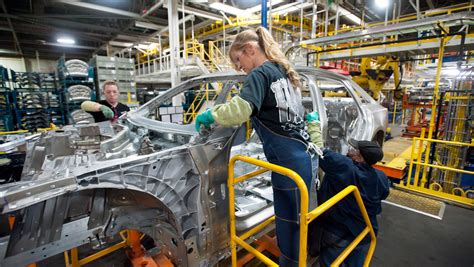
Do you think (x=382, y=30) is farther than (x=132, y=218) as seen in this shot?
Yes

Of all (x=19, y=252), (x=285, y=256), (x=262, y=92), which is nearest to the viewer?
(x=19, y=252)

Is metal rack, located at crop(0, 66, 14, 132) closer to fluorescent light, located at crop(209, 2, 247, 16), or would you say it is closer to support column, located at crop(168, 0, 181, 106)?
support column, located at crop(168, 0, 181, 106)

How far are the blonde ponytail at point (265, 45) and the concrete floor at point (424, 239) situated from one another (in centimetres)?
214

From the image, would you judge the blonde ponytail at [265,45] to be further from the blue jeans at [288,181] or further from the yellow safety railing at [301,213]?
the yellow safety railing at [301,213]

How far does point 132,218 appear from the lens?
5.35ft

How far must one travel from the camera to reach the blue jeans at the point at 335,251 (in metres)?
1.82

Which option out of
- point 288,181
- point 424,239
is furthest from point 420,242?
point 288,181

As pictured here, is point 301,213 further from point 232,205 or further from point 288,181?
point 232,205

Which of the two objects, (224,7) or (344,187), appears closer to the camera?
(344,187)

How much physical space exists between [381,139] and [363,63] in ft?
15.7

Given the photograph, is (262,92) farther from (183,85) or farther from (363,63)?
(363,63)

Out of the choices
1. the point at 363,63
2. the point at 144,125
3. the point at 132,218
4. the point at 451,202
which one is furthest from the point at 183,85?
the point at 363,63

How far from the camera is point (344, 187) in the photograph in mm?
1721

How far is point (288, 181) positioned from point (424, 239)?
8.00 ft
